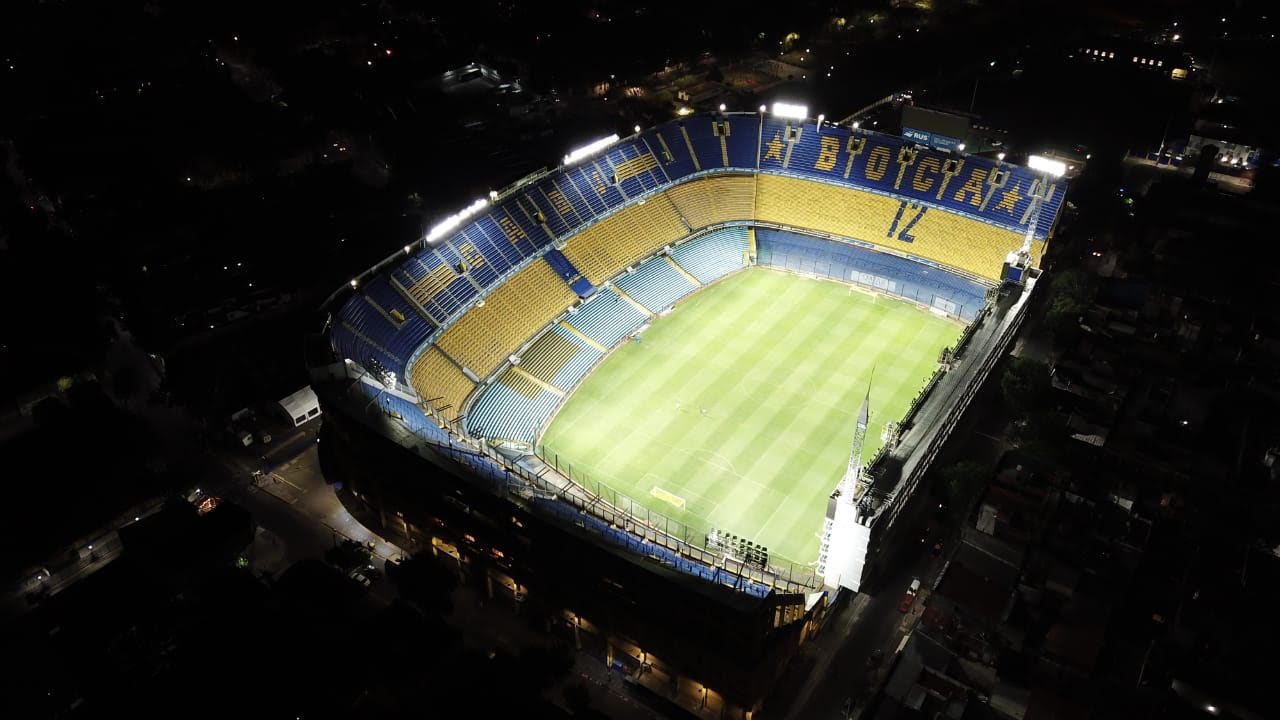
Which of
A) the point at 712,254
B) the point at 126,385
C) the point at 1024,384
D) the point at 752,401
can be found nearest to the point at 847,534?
the point at 752,401

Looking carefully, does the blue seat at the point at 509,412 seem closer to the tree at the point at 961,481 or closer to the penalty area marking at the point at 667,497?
the penalty area marking at the point at 667,497

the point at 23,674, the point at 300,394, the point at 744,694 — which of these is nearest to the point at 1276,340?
the point at 744,694

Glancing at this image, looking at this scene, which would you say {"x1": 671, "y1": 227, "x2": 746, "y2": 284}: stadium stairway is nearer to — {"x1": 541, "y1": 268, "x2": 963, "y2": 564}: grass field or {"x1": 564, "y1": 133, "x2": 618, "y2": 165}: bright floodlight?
{"x1": 541, "y1": 268, "x2": 963, "y2": 564}: grass field

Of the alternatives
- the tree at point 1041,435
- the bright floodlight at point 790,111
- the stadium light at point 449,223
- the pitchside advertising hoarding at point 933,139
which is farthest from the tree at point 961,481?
the pitchside advertising hoarding at point 933,139

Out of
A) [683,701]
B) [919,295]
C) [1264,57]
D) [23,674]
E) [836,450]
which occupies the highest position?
[1264,57]

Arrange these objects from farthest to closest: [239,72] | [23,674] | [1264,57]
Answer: [1264,57] → [239,72] → [23,674]

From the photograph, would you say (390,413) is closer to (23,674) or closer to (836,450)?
(23,674)

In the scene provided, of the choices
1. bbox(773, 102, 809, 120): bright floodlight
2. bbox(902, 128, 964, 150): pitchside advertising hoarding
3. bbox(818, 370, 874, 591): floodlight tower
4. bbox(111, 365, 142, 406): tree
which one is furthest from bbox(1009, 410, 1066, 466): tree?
bbox(111, 365, 142, 406): tree
